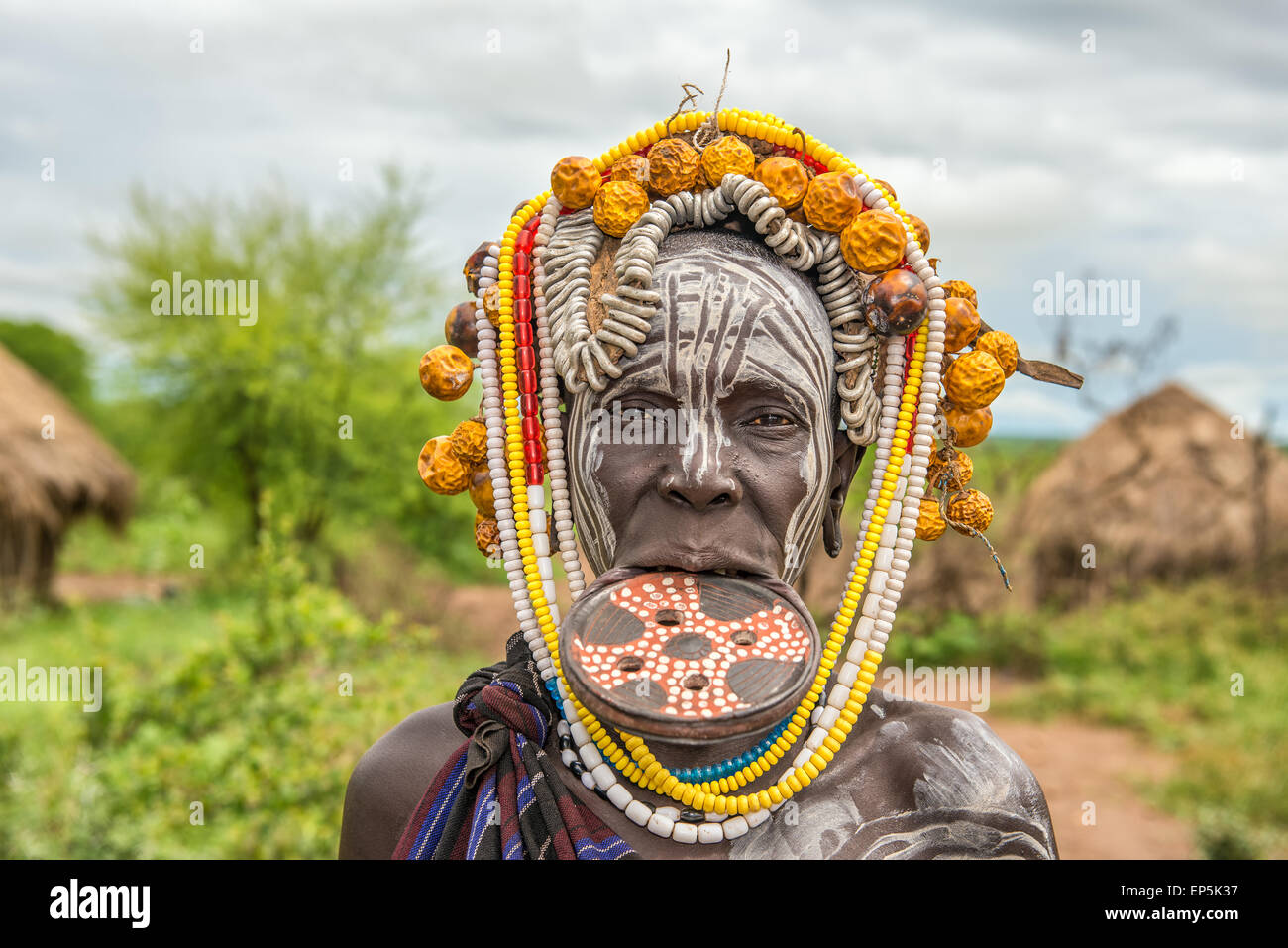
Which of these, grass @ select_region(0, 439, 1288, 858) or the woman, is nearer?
the woman

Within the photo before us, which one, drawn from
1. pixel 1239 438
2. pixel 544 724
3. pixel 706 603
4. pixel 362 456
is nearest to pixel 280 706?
pixel 544 724

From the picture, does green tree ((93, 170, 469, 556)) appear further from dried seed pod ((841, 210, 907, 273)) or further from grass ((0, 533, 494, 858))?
dried seed pod ((841, 210, 907, 273))

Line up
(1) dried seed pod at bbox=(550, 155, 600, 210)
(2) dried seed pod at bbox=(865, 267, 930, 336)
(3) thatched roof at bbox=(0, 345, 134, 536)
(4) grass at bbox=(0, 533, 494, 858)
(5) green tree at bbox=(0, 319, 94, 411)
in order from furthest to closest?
1. (5) green tree at bbox=(0, 319, 94, 411)
2. (3) thatched roof at bbox=(0, 345, 134, 536)
3. (4) grass at bbox=(0, 533, 494, 858)
4. (1) dried seed pod at bbox=(550, 155, 600, 210)
5. (2) dried seed pod at bbox=(865, 267, 930, 336)

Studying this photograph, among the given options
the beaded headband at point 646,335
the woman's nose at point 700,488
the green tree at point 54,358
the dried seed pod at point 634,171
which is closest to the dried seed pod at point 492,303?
the beaded headband at point 646,335

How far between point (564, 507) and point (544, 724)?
0.45 meters

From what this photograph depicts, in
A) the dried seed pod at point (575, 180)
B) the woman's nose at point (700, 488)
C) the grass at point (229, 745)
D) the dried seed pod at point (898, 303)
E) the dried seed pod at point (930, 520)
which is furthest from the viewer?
the grass at point (229, 745)

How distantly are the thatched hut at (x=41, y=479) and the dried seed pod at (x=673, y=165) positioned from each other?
43.5 feet

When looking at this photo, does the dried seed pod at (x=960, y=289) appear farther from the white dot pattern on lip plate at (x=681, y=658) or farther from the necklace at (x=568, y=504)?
the white dot pattern on lip plate at (x=681, y=658)

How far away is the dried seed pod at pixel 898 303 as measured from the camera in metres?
2.14

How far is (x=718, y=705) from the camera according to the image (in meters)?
1.85

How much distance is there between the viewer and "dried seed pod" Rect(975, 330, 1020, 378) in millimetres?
2395

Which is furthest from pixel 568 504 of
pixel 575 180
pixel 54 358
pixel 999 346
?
pixel 54 358

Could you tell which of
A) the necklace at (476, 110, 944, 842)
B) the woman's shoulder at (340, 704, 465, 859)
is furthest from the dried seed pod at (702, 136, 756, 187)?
the woman's shoulder at (340, 704, 465, 859)
